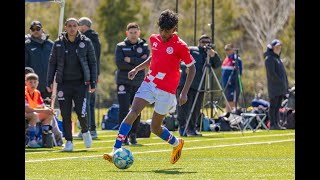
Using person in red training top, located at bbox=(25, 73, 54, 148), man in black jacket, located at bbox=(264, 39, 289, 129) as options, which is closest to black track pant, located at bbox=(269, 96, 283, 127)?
man in black jacket, located at bbox=(264, 39, 289, 129)

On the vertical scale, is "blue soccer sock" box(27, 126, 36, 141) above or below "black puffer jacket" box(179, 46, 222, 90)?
below

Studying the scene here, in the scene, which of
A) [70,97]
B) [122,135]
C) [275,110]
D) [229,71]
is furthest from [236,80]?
[122,135]

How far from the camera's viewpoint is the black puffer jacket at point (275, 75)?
24.6 m

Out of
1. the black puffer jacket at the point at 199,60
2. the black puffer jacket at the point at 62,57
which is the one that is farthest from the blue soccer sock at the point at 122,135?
the black puffer jacket at the point at 199,60

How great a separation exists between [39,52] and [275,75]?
7.25 meters

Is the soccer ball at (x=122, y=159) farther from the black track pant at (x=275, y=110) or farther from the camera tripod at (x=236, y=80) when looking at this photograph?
the camera tripod at (x=236, y=80)

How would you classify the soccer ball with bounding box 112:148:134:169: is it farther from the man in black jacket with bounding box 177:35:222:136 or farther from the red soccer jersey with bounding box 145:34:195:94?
the man in black jacket with bounding box 177:35:222:136

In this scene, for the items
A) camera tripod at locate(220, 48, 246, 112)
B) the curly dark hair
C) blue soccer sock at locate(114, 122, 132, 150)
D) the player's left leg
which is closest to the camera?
blue soccer sock at locate(114, 122, 132, 150)

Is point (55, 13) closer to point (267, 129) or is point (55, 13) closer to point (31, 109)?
point (267, 129)

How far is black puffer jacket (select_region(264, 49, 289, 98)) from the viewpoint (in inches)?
968

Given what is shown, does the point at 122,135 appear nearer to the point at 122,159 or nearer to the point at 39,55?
the point at 122,159

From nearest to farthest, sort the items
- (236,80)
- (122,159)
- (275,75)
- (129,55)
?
(122,159), (129,55), (275,75), (236,80)

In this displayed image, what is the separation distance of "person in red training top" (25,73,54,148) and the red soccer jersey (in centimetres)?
473

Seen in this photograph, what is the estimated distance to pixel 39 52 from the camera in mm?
19438
